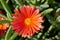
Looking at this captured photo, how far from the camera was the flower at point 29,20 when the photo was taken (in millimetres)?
901

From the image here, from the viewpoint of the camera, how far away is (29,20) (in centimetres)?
96

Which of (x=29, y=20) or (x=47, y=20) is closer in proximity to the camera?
(x=29, y=20)

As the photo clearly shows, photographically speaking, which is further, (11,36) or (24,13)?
(11,36)

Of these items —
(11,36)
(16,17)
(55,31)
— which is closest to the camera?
(16,17)

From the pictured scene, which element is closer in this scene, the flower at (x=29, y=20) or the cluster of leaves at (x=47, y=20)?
the flower at (x=29, y=20)

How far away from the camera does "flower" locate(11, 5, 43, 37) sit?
2.96 ft

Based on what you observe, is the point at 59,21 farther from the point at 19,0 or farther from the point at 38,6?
the point at 19,0

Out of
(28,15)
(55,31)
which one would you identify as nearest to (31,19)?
(28,15)

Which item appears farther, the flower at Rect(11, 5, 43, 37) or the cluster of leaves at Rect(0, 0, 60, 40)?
the cluster of leaves at Rect(0, 0, 60, 40)

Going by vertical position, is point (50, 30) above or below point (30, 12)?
below

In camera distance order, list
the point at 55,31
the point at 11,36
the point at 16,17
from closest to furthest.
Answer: the point at 16,17 → the point at 11,36 → the point at 55,31

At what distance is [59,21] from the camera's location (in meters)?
1.12

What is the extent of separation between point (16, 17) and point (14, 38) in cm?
21

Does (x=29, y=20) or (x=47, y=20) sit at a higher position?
(x=29, y=20)
